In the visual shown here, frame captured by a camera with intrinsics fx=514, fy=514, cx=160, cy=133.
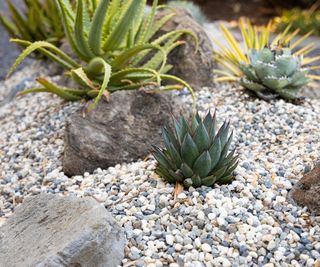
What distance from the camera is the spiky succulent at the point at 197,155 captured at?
246 cm

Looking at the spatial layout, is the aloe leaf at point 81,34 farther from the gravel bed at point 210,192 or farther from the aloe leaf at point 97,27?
the gravel bed at point 210,192

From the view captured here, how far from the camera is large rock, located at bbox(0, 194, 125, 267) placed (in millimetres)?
2039

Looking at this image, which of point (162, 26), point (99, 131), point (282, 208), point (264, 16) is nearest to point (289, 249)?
point (282, 208)

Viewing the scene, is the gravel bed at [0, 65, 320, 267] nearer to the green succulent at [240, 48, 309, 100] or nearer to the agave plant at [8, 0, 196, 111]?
the green succulent at [240, 48, 309, 100]

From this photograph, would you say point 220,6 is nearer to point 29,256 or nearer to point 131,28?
point 131,28

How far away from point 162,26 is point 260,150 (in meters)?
1.49

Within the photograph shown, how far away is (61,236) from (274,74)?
7.17 feet

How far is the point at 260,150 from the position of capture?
3.13 meters

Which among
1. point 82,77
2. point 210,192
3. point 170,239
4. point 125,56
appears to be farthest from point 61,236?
point 125,56

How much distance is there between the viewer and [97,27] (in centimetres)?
326

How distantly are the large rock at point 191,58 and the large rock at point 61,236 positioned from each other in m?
1.87

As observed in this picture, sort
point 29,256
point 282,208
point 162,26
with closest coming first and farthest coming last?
1. point 29,256
2. point 282,208
3. point 162,26

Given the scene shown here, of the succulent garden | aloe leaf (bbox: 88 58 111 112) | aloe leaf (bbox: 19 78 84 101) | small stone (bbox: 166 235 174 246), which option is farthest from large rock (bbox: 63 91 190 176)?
small stone (bbox: 166 235 174 246)

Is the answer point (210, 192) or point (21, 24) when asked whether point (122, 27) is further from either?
point (21, 24)
